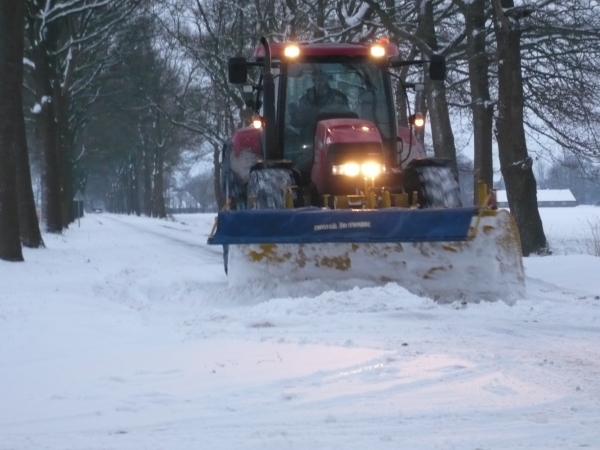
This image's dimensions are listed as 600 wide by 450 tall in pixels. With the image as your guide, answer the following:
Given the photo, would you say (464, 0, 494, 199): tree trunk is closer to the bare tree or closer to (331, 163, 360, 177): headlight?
(331, 163, 360, 177): headlight

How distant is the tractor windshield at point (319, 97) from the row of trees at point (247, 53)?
5430mm

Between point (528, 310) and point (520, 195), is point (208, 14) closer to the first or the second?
point (520, 195)

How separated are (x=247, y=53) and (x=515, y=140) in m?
14.2

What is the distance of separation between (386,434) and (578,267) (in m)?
8.96

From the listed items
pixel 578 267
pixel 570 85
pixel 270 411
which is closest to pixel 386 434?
pixel 270 411

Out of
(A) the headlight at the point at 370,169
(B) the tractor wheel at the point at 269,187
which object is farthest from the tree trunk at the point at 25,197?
(A) the headlight at the point at 370,169

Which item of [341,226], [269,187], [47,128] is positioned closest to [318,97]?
[269,187]

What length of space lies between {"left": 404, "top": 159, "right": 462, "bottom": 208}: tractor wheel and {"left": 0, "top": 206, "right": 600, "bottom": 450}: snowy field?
1.50m

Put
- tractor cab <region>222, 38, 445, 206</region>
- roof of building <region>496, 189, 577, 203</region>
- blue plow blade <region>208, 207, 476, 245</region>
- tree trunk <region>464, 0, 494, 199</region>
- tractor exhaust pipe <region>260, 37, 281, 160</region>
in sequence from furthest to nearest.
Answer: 1. roof of building <region>496, 189, 577, 203</region>
2. tree trunk <region>464, 0, 494, 199</region>
3. tractor cab <region>222, 38, 445, 206</region>
4. tractor exhaust pipe <region>260, 37, 281, 160</region>
5. blue plow blade <region>208, 207, 476, 245</region>

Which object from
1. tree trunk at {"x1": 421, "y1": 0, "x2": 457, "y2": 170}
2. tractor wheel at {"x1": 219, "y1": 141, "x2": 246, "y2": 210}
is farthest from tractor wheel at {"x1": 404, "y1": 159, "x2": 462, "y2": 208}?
tree trunk at {"x1": 421, "y1": 0, "x2": 457, "y2": 170}

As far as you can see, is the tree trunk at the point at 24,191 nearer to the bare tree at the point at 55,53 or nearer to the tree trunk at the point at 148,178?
the bare tree at the point at 55,53

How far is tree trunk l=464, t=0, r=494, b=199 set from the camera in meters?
16.3

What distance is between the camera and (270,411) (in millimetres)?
4559

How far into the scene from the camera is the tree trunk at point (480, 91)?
16.3 m
